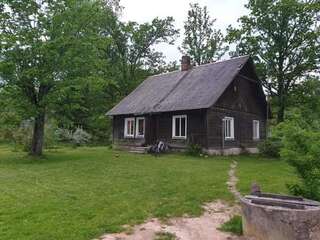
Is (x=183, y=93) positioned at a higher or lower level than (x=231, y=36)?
lower

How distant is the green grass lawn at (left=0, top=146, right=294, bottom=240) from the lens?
5.87 meters

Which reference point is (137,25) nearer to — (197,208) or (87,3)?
(87,3)


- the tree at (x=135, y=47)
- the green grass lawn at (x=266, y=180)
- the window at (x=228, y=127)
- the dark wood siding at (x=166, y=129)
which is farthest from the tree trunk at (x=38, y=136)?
the tree at (x=135, y=47)

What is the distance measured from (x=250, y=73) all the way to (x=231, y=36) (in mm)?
4672

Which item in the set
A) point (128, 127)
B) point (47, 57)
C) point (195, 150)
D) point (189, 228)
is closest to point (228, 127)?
point (195, 150)

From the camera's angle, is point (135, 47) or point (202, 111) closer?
point (202, 111)

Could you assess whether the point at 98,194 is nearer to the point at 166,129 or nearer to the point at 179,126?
the point at 179,126

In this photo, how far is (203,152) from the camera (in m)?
19.2

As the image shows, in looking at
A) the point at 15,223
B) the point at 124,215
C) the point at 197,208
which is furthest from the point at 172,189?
the point at 15,223

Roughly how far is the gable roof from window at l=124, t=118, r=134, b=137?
81 cm

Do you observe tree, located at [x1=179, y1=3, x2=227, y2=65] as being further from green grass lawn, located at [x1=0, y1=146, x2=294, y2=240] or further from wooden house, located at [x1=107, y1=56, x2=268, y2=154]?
green grass lawn, located at [x1=0, y1=146, x2=294, y2=240]

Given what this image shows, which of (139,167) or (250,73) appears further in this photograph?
(250,73)

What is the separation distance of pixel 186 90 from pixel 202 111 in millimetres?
2733

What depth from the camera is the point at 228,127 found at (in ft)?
69.3
